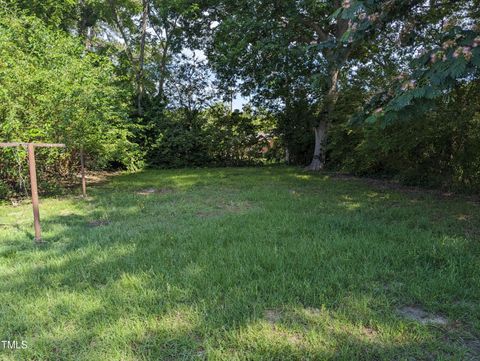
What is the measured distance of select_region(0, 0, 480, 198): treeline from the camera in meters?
3.94

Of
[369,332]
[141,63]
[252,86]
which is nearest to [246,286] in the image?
[369,332]

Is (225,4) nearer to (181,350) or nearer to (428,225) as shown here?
(428,225)

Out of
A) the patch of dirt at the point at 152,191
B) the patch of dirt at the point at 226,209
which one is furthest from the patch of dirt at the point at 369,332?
the patch of dirt at the point at 152,191

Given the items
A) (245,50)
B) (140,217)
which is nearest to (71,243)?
(140,217)

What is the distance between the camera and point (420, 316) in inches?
89.9

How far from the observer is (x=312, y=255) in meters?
3.26

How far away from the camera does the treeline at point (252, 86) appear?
12.9 feet

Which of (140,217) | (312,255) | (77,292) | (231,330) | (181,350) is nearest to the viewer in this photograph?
(181,350)

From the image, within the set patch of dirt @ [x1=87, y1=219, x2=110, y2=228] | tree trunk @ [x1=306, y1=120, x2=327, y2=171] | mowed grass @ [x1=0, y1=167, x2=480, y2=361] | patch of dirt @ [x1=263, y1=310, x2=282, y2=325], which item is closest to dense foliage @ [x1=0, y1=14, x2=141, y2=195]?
patch of dirt @ [x1=87, y1=219, x2=110, y2=228]

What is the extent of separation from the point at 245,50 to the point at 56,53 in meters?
5.16

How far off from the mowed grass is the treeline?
1.37 m

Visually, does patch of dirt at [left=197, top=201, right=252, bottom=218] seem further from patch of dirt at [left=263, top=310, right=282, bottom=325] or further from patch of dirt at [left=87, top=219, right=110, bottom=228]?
patch of dirt at [left=263, top=310, right=282, bottom=325]

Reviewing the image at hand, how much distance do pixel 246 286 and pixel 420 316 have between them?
3.96ft

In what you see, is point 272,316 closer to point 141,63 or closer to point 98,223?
point 98,223
